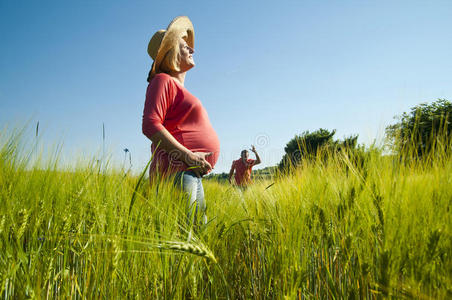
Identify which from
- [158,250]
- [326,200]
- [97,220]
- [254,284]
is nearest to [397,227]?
[326,200]

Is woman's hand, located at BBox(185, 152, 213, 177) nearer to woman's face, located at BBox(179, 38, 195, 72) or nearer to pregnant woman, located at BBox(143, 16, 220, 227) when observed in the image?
pregnant woman, located at BBox(143, 16, 220, 227)

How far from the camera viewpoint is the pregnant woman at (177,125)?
3.85 feet

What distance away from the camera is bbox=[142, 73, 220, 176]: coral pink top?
47.4 inches

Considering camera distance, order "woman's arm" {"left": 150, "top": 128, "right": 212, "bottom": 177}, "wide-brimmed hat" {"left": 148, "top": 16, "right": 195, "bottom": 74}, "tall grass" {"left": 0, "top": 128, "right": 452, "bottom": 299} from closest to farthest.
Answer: "tall grass" {"left": 0, "top": 128, "right": 452, "bottom": 299} < "woman's arm" {"left": 150, "top": 128, "right": 212, "bottom": 177} < "wide-brimmed hat" {"left": 148, "top": 16, "right": 195, "bottom": 74}

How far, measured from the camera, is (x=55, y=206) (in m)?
0.86

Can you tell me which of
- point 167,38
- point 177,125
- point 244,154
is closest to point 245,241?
point 177,125

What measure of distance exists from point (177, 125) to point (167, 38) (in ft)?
1.91

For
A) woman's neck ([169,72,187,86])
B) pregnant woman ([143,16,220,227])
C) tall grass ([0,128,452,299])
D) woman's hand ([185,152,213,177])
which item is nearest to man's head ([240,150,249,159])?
woman's neck ([169,72,187,86])

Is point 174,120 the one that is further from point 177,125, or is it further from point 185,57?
point 185,57

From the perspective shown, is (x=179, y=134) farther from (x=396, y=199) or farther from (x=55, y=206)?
(x=396, y=199)

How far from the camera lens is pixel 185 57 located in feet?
5.08

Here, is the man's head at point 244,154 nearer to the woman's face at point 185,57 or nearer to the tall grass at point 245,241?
the woman's face at point 185,57

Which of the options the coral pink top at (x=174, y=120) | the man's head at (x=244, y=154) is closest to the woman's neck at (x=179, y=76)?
the coral pink top at (x=174, y=120)

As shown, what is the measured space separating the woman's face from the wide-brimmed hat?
0.15 ft
